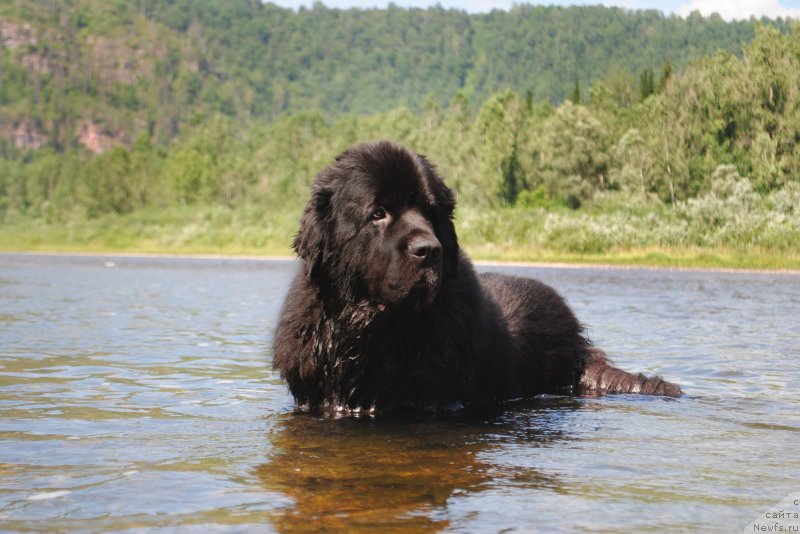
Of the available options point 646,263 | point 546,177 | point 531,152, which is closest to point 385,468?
point 646,263

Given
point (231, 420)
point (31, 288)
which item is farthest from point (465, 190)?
point (231, 420)

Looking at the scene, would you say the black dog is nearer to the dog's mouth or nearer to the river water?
the dog's mouth

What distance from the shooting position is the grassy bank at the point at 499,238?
36.2 meters

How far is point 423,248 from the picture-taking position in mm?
4891

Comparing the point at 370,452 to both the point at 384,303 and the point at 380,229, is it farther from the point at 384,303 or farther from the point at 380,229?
the point at 380,229

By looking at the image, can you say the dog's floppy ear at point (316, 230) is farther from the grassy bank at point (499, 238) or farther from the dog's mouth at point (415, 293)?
the grassy bank at point (499, 238)

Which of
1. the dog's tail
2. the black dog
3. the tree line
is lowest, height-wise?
the dog's tail

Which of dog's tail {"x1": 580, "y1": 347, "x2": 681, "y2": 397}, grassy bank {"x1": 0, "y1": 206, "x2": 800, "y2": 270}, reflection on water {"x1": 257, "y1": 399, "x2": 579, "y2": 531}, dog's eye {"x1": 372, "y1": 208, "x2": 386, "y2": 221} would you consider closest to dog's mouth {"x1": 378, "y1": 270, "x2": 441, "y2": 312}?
dog's eye {"x1": 372, "y1": 208, "x2": 386, "y2": 221}

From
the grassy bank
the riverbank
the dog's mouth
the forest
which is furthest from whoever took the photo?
the forest

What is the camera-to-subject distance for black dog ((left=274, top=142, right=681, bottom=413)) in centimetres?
518

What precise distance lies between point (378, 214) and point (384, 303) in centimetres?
54

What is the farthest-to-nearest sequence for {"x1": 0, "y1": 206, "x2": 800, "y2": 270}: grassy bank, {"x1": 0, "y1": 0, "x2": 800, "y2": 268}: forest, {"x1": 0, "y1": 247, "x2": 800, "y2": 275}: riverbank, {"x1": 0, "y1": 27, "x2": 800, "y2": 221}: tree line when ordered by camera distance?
{"x1": 0, "y1": 27, "x2": 800, "y2": 221}: tree line, {"x1": 0, "y1": 0, "x2": 800, "y2": 268}: forest, {"x1": 0, "y1": 206, "x2": 800, "y2": 270}: grassy bank, {"x1": 0, "y1": 247, "x2": 800, "y2": 275}: riverbank

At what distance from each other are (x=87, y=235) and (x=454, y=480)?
252 feet

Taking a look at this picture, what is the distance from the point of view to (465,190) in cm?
7662
